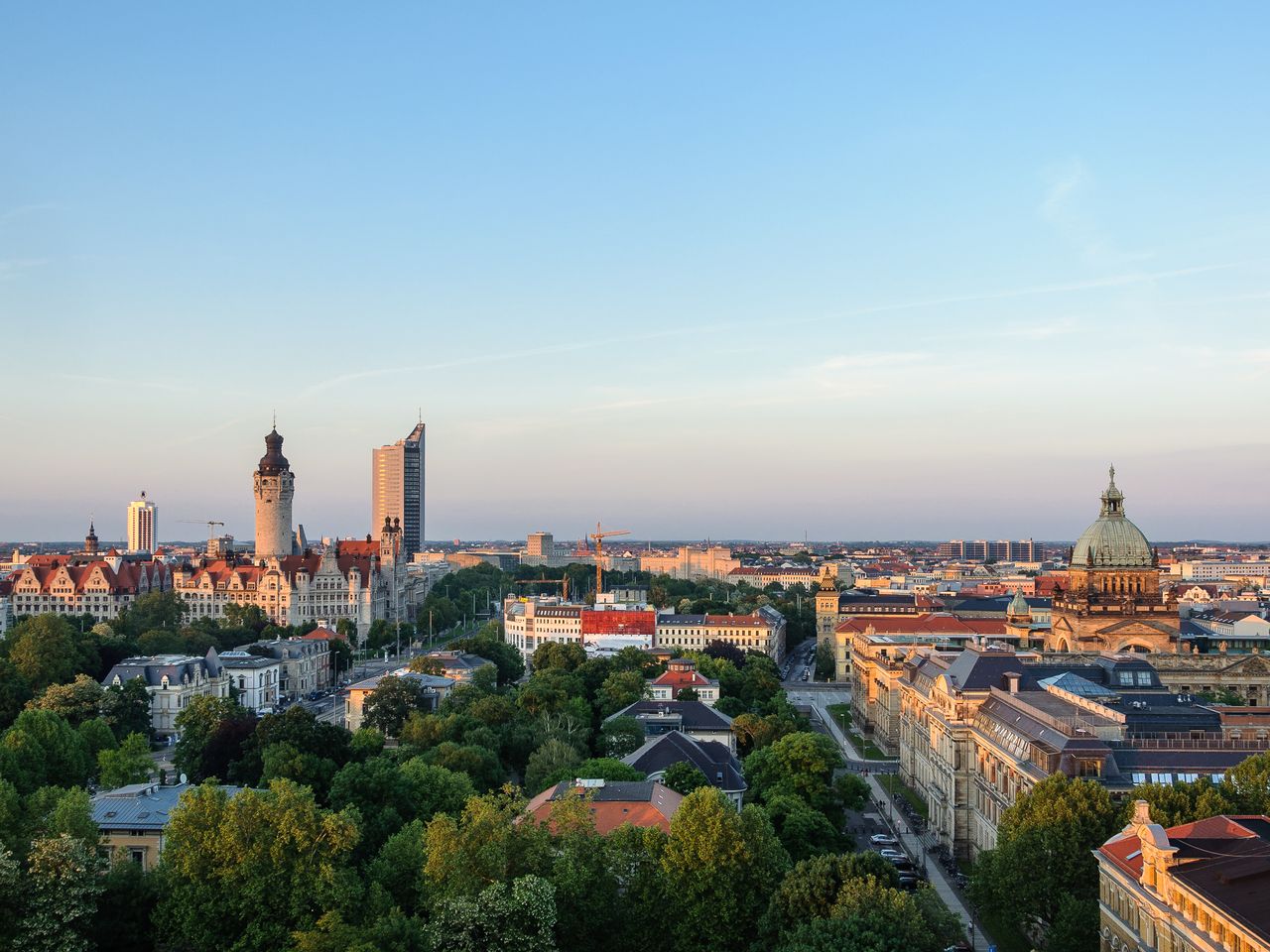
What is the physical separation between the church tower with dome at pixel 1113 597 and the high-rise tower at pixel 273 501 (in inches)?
4683

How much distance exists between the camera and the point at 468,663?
112 meters

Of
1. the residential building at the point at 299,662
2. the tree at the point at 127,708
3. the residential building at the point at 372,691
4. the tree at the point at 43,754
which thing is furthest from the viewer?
the residential building at the point at 299,662

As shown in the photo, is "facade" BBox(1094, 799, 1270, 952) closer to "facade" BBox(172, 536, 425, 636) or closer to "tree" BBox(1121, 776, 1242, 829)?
"tree" BBox(1121, 776, 1242, 829)

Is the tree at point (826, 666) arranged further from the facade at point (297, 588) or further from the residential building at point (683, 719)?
the facade at point (297, 588)

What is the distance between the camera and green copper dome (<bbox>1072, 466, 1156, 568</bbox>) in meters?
103

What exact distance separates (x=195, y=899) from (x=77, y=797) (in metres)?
9.05

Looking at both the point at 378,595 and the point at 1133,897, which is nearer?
the point at 1133,897

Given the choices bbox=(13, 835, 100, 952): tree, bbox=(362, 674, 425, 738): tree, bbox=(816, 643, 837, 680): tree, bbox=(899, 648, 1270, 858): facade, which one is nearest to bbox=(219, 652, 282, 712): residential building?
bbox=(362, 674, 425, 738): tree

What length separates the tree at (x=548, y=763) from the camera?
223 feet

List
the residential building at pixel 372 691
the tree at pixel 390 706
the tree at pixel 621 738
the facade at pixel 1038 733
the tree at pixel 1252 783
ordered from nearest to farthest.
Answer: the tree at pixel 1252 783
the facade at pixel 1038 733
the tree at pixel 621 738
the tree at pixel 390 706
the residential building at pixel 372 691

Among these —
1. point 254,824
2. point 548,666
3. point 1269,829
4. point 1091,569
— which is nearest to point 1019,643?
point 1091,569

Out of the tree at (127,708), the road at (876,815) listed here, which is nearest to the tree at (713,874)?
the road at (876,815)

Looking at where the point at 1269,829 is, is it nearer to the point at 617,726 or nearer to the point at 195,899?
the point at 195,899

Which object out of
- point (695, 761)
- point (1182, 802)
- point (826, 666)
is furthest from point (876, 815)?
point (826, 666)
